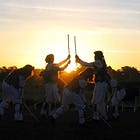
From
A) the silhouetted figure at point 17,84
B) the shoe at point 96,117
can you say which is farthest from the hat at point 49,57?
the shoe at point 96,117

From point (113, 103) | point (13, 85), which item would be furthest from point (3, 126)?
point (113, 103)

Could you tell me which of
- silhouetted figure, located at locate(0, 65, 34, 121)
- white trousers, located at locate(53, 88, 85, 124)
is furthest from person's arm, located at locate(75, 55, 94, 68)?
silhouetted figure, located at locate(0, 65, 34, 121)

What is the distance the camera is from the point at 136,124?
20062 mm

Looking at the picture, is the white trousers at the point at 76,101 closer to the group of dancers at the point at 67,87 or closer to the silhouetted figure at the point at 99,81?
the group of dancers at the point at 67,87

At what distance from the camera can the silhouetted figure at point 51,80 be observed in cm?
2086

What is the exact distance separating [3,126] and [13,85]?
189 cm

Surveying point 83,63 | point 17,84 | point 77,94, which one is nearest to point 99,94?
point 83,63

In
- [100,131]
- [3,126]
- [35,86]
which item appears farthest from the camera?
[35,86]

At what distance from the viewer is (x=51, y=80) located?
70.0 ft

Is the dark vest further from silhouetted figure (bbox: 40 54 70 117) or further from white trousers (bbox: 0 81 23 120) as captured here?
silhouetted figure (bbox: 40 54 70 117)

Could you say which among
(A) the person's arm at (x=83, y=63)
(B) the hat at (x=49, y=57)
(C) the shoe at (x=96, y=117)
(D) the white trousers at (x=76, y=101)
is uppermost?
(B) the hat at (x=49, y=57)

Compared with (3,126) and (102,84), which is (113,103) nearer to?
(102,84)

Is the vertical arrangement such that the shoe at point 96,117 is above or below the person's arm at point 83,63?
below

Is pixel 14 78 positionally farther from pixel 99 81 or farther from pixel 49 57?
pixel 99 81
